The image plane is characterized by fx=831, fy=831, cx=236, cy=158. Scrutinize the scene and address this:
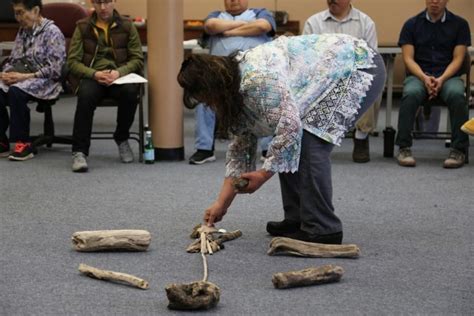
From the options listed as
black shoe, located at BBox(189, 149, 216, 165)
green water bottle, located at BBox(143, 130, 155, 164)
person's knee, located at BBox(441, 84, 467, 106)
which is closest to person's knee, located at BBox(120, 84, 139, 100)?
green water bottle, located at BBox(143, 130, 155, 164)

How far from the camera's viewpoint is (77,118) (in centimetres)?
493

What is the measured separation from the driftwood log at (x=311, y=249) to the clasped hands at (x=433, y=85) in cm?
236

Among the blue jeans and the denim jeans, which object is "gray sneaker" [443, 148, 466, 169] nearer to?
the denim jeans

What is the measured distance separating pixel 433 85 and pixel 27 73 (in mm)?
2524

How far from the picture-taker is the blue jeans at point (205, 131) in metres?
5.09

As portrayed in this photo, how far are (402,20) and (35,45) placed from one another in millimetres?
4650

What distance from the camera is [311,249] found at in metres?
2.96

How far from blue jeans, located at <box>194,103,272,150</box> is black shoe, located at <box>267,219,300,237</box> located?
1844mm

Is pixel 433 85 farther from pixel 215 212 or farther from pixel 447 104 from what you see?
pixel 215 212

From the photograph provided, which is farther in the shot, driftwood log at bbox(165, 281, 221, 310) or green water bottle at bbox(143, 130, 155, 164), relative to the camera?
green water bottle at bbox(143, 130, 155, 164)

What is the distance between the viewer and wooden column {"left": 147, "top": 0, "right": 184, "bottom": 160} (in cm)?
503

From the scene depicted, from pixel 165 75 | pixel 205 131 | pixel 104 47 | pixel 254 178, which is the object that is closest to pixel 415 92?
pixel 205 131

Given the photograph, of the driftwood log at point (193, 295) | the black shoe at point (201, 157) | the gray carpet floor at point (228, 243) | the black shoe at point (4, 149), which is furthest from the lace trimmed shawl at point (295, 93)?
the black shoe at point (4, 149)

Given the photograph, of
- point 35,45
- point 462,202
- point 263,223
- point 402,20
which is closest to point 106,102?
point 35,45
